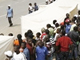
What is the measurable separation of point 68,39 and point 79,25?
6.77ft

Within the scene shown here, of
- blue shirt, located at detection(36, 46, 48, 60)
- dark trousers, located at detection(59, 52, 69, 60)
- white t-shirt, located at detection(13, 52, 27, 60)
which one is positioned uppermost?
white t-shirt, located at detection(13, 52, 27, 60)

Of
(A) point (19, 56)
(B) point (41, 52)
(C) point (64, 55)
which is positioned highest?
(A) point (19, 56)

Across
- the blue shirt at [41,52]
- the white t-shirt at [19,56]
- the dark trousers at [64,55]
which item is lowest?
the dark trousers at [64,55]

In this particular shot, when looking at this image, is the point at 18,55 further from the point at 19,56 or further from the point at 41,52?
the point at 41,52

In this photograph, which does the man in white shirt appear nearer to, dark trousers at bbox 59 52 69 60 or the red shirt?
the red shirt

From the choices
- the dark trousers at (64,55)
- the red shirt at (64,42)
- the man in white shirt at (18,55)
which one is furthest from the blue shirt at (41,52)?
the man in white shirt at (18,55)

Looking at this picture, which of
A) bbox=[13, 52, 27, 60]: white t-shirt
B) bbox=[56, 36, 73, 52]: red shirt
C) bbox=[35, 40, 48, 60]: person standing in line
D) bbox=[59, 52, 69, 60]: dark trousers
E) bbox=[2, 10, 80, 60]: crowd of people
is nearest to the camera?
bbox=[13, 52, 27, 60]: white t-shirt

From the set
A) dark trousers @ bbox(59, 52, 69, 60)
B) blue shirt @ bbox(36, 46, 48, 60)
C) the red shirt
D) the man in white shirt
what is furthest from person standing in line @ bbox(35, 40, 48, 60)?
the man in white shirt

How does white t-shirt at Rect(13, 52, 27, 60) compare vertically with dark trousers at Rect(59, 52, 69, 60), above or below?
above

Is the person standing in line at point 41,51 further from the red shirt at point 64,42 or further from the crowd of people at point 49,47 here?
the red shirt at point 64,42

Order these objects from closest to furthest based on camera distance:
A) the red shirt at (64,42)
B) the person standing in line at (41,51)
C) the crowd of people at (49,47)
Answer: the crowd of people at (49,47)
the person standing in line at (41,51)
the red shirt at (64,42)

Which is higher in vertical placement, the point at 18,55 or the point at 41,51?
the point at 18,55

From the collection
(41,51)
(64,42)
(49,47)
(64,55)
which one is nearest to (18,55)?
(41,51)

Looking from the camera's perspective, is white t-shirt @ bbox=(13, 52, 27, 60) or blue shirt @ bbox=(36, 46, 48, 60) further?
blue shirt @ bbox=(36, 46, 48, 60)
